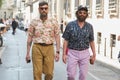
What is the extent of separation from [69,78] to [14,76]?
5.07 m

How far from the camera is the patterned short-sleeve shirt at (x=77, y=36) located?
949 centimetres

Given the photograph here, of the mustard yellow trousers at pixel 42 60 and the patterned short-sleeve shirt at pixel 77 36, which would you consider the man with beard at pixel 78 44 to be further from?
the mustard yellow trousers at pixel 42 60

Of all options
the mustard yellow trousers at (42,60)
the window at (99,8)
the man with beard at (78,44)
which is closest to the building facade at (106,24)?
the window at (99,8)

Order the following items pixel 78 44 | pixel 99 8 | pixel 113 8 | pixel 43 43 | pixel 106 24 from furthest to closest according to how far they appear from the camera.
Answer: pixel 99 8
pixel 106 24
pixel 113 8
pixel 43 43
pixel 78 44

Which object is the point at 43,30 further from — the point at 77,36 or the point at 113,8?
the point at 113,8

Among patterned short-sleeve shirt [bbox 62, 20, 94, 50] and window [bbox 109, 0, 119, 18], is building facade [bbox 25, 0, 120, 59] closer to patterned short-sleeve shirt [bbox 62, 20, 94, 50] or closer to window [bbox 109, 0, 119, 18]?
window [bbox 109, 0, 119, 18]

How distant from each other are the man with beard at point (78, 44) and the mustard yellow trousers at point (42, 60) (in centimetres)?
36

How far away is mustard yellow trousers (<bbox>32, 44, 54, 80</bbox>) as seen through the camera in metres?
9.66

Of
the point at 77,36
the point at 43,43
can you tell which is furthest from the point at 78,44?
the point at 43,43

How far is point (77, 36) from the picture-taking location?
9492 mm

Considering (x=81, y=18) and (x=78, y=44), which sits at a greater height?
(x=81, y=18)

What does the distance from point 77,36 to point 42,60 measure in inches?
34.5

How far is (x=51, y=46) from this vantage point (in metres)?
9.79

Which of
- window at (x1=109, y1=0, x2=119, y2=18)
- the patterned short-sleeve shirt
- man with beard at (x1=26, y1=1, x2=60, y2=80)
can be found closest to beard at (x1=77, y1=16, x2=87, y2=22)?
the patterned short-sleeve shirt
